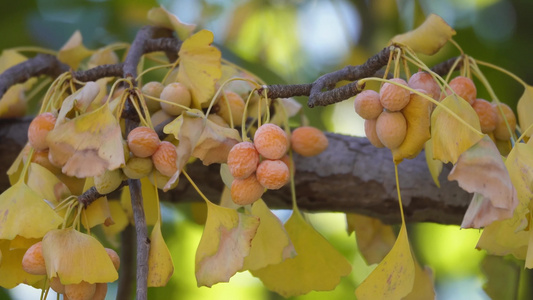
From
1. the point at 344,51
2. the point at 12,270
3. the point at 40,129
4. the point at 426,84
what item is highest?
the point at 426,84

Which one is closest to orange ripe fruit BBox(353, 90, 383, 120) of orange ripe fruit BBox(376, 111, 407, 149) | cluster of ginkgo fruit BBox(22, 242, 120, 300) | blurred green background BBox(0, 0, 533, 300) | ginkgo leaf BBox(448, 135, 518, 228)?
orange ripe fruit BBox(376, 111, 407, 149)

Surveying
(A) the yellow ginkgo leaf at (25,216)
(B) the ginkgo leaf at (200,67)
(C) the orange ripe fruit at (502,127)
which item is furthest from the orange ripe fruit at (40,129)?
(C) the orange ripe fruit at (502,127)

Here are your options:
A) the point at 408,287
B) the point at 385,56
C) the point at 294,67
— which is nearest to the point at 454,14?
the point at 294,67

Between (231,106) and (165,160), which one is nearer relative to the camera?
(165,160)

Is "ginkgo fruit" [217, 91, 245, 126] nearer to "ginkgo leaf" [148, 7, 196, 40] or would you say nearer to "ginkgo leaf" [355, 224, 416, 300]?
"ginkgo leaf" [148, 7, 196, 40]

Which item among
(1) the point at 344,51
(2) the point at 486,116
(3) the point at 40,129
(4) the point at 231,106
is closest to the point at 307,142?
(4) the point at 231,106

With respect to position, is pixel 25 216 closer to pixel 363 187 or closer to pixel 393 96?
pixel 393 96
